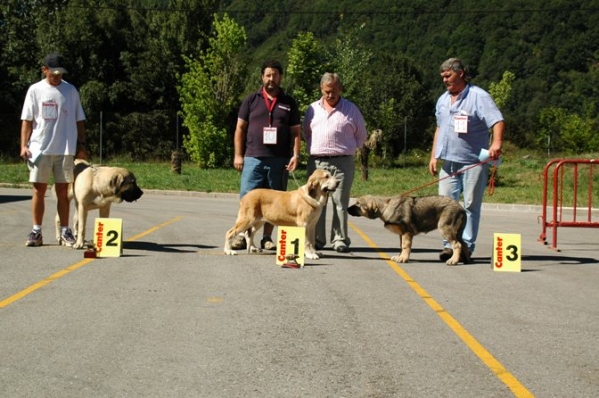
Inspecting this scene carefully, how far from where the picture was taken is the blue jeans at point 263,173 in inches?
432

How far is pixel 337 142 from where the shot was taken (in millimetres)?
11008

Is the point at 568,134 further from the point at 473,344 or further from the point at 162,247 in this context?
the point at 473,344

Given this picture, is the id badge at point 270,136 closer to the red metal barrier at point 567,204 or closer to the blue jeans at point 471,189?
the blue jeans at point 471,189

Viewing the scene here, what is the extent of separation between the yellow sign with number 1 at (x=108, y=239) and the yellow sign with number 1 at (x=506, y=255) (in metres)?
4.48

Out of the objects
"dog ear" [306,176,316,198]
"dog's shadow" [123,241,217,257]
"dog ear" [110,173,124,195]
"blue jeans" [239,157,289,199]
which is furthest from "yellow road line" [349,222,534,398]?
"dog ear" [110,173,124,195]

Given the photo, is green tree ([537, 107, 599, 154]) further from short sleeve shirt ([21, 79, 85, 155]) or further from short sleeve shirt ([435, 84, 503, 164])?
short sleeve shirt ([21, 79, 85, 155])

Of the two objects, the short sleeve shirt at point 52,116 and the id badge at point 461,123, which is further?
the short sleeve shirt at point 52,116

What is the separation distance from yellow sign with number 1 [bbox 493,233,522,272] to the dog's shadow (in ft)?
12.8

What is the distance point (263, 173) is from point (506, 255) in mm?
3408

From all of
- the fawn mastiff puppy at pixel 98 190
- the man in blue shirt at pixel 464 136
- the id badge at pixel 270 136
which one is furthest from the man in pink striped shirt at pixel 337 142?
the fawn mastiff puppy at pixel 98 190

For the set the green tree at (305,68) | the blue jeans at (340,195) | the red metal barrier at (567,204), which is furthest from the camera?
the green tree at (305,68)

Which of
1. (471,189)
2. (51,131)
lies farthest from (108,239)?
A: (471,189)

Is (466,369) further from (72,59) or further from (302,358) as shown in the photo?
(72,59)

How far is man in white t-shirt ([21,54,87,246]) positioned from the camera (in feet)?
33.9
